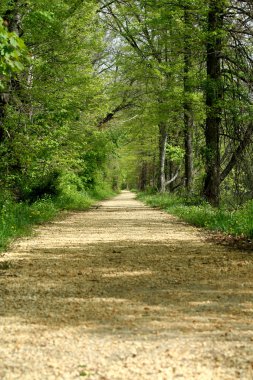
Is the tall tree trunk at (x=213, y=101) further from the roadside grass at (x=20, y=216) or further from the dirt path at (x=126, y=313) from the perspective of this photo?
the dirt path at (x=126, y=313)

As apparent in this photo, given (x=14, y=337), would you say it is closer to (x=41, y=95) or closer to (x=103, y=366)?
(x=103, y=366)

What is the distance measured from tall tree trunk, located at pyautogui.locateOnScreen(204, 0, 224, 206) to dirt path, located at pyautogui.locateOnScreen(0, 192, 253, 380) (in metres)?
6.40

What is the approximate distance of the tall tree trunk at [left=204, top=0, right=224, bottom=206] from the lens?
12.9 meters

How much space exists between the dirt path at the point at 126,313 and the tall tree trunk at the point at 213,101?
6.40 meters

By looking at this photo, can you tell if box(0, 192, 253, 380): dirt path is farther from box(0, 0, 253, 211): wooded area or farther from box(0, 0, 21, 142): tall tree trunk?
box(0, 0, 253, 211): wooded area

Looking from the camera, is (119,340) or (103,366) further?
(119,340)

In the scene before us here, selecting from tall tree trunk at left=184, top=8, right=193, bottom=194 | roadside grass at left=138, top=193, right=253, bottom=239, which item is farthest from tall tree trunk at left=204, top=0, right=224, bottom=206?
tall tree trunk at left=184, top=8, right=193, bottom=194

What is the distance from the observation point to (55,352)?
3336 millimetres

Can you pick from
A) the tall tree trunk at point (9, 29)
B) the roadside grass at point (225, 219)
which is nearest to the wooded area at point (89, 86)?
the tall tree trunk at point (9, 29)

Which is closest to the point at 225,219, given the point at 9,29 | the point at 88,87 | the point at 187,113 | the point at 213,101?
the point at 213,101

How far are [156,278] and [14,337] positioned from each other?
8.35 feet

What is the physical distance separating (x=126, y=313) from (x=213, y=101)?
33.5 ft

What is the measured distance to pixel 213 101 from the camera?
13.5 meters

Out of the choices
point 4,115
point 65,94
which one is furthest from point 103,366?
point 65,94
